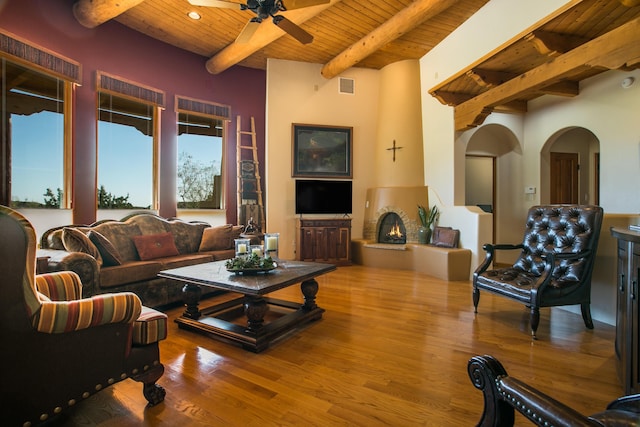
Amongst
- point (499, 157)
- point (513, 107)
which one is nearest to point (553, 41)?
point (513, 107)

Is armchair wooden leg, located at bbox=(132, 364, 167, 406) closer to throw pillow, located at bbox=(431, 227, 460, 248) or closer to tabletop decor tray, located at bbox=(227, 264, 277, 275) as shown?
tabletop decor tray, located at bbox=(227, 264, 277, 275)

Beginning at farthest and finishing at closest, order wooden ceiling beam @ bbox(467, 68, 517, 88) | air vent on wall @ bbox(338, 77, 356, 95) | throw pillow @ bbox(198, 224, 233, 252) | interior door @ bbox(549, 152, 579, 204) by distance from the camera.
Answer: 1. air vent on wall @ bbox(338, 77, 356, 95)
2. interior door @ bbox(549, 152, 579, 204)
3. throw pillow @ bbox(198, 224, 233, 252)
4. wooden ceiling beam @ bbox(467, 68, 517, 88)

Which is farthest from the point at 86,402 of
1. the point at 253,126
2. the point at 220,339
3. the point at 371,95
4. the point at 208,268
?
the point at 371,95

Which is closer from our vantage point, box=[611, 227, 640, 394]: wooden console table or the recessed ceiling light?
box=[611, 227, 640, 394]: wooden console table

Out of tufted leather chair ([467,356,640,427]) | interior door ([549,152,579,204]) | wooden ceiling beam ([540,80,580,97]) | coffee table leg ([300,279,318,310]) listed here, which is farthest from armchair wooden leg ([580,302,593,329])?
interior door ([549,152,579,204])

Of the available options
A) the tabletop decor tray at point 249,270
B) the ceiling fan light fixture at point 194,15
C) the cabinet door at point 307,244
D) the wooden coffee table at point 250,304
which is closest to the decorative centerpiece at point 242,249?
the wooden coffee table at point 250,304

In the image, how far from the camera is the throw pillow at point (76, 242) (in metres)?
2.92

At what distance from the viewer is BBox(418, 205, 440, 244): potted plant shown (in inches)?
215

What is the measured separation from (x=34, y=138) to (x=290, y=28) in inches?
120

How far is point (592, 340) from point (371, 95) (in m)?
5.19

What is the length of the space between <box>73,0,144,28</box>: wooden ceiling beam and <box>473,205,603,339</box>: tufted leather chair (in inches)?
190

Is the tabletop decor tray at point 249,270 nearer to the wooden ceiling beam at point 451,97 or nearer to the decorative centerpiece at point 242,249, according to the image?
the decorative centerpiece at point 242,249

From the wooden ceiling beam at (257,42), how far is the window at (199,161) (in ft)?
2.97

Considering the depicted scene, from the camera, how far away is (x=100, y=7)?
146 inches
